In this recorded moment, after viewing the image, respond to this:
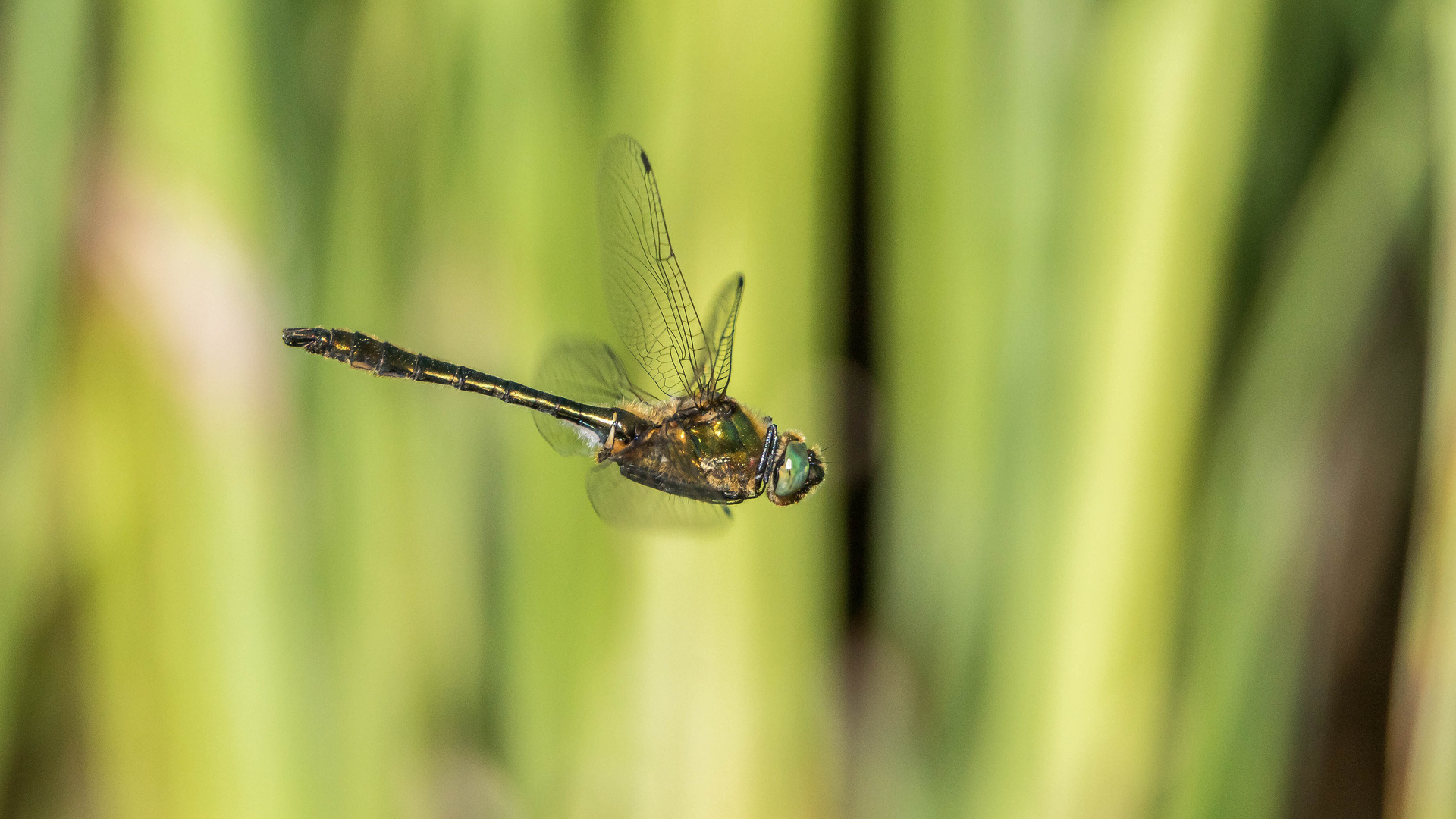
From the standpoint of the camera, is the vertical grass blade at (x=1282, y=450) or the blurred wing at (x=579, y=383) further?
the vertical grass blade at (x=1282, y=450)

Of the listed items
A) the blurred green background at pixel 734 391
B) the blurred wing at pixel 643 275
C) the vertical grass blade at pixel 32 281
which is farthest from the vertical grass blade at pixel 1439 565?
the vertical grass blade at pixel 32 281

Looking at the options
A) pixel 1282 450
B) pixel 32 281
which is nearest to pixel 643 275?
pixel 32 281

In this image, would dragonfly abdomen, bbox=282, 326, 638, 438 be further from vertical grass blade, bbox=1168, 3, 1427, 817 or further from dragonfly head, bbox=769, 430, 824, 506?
vertical grass blade, bbox=1168, 3, 1427, 817

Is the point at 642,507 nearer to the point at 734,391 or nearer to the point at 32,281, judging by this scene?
the point at 734,391

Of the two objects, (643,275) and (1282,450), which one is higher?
(643,275)

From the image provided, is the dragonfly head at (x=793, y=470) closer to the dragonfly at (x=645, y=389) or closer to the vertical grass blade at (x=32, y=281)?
the dragonfly at (x=645, y=389)

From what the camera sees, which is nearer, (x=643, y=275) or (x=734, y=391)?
(x=643, y=275)

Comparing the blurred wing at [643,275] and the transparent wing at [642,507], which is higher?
the blurred wing at [643,275]

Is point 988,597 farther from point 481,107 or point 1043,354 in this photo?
point 481,107
